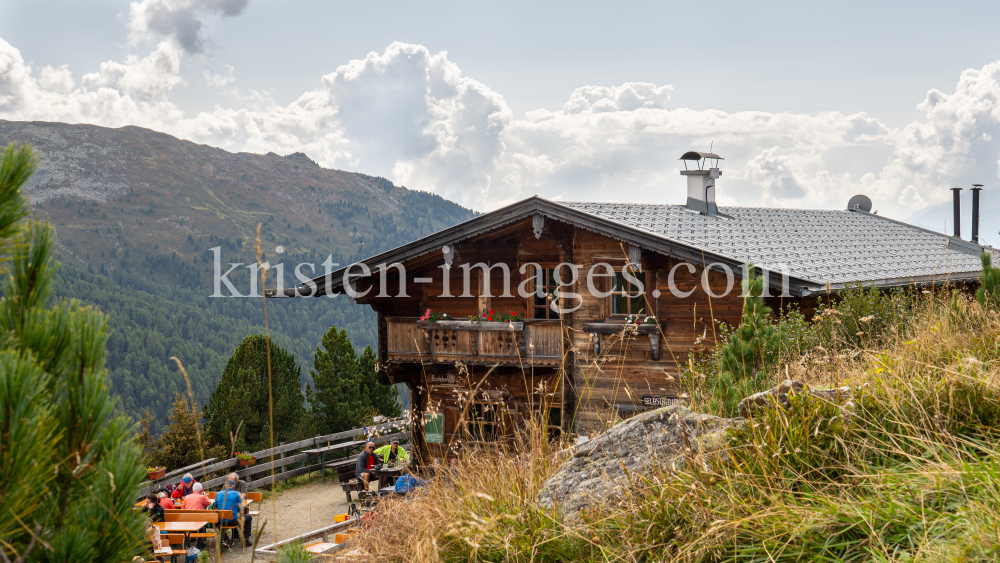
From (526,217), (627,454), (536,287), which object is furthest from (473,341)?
(627,454)

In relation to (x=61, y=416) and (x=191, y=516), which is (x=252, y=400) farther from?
(x=61, y=416)

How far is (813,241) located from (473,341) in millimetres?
7847

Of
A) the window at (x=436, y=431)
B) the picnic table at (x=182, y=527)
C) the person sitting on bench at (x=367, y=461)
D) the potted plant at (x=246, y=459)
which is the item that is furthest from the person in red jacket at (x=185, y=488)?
the window at (x=436, y=431)

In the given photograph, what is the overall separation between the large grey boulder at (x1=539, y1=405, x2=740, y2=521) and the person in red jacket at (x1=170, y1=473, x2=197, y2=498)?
421 inches

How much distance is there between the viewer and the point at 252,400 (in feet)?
83.3

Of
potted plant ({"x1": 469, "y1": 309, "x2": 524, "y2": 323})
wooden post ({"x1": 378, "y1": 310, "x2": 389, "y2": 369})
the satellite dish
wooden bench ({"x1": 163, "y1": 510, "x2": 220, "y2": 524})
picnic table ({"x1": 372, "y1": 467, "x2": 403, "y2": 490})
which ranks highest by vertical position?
the satellite dish

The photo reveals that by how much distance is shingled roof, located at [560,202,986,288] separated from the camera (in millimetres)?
12445

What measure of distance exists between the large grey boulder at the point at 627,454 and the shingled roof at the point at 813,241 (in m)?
7.33

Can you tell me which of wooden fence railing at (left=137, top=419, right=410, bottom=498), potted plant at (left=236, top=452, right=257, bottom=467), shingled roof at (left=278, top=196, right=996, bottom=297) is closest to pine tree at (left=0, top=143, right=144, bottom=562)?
shingled roof at (left=278, top=196, right=996, bottom=297)

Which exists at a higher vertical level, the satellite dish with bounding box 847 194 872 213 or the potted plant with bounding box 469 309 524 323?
the satellite dish with bounding box 847 194 872 213

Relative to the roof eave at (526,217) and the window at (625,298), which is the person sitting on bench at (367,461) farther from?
the window at (625,298)

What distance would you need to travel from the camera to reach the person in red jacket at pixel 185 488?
1298 centimetres

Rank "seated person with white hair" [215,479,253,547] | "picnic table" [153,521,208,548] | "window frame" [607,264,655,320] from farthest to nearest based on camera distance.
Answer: "window frame" [607,264,655,320] < "seated person with white hair" [215,479,253,547] < "picnic table" [153,521,208,548]

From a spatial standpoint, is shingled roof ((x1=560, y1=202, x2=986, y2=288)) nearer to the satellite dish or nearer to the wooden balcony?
the satellite dish
